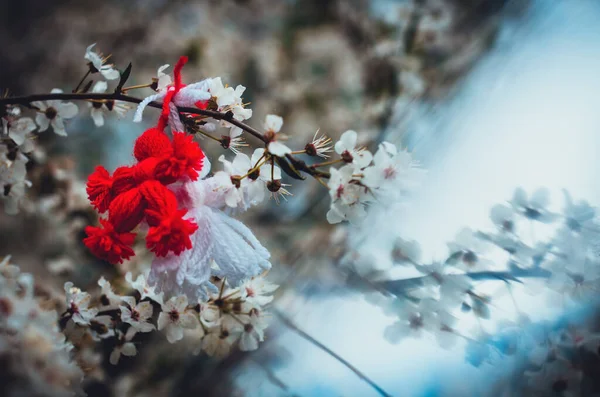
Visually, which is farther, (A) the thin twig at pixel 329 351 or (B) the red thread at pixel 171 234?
(A) the thin twig at pixel 329 351

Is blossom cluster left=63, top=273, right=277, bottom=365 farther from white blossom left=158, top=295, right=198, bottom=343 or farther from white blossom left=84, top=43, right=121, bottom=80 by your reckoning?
white blossom left=84, top=43, right=121, bottom=80

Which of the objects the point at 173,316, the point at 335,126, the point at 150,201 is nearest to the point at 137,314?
the point at 173,316

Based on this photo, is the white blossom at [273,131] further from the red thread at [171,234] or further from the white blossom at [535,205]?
the white blossom at [535,205]

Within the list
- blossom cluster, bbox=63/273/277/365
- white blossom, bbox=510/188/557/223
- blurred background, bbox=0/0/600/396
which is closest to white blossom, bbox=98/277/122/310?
blossom cluster, bbox=63/273/277/365

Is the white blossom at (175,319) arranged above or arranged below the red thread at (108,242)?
below

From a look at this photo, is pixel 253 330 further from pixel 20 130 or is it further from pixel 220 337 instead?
pixel 20 130

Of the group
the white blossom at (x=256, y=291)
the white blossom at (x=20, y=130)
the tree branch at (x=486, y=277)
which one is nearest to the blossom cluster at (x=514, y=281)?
the tree branch at (x=486, y=277)
